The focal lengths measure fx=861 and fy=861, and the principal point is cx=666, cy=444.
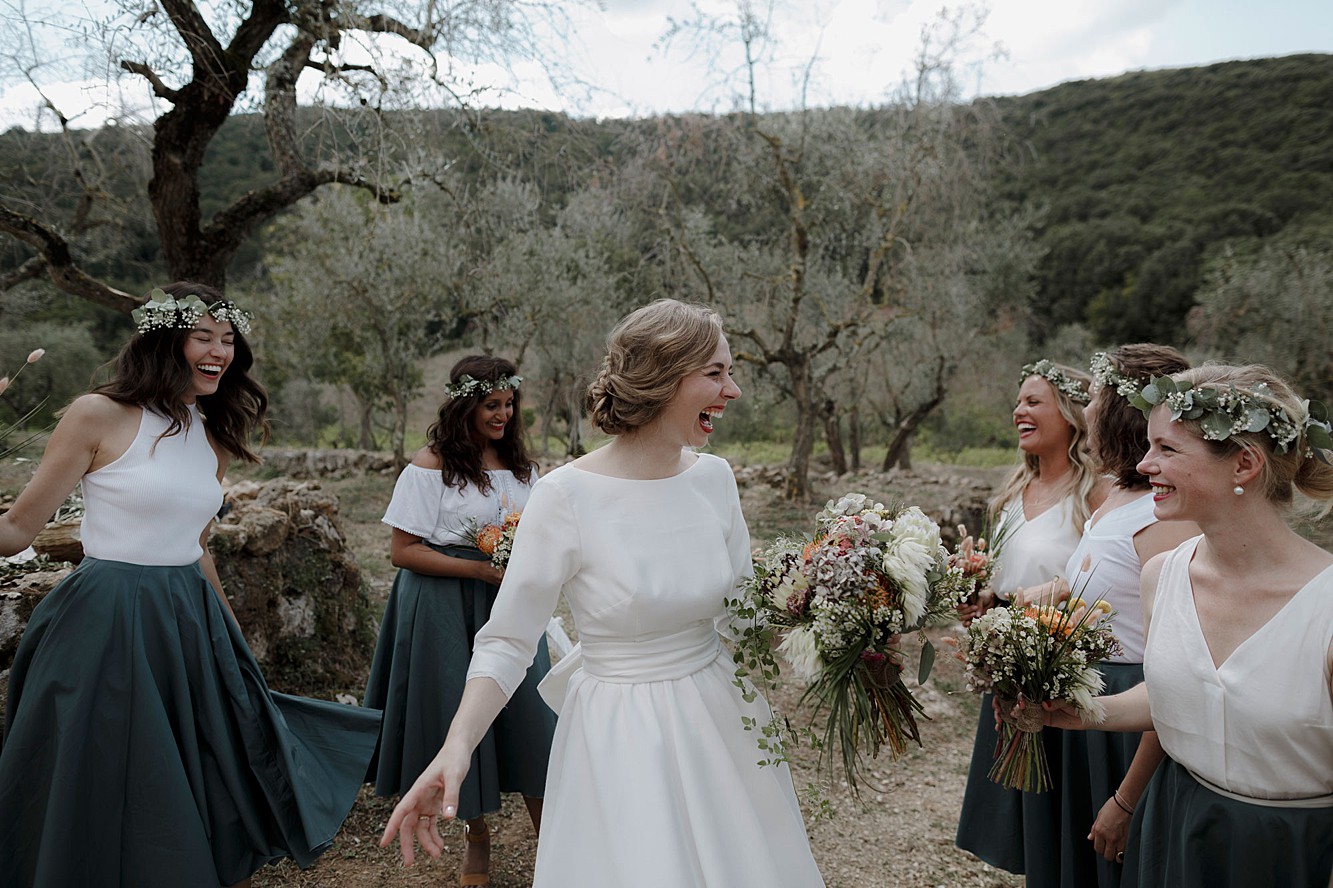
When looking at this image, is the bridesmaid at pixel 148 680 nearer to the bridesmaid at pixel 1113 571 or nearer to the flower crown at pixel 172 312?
the flower crown at pixel 172 312

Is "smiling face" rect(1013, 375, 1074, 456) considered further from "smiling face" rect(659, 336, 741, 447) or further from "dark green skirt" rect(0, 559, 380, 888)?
"dark green skirt" rect(0, 559, 380, 888)

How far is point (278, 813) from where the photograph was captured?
10.2 feet

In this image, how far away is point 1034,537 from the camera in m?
3.54

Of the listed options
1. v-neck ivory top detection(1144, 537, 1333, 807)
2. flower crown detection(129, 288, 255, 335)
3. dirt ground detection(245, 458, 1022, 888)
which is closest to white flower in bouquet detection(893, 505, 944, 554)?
v-neck ivory top detection(1144, 537, 1333, 807)

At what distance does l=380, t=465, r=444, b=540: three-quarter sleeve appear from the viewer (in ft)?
12.9

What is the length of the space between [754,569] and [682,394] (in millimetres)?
549

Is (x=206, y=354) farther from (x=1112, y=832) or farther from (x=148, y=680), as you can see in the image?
(x=1112, y=832)

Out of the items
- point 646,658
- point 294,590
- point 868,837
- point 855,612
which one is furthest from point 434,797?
point 294,590

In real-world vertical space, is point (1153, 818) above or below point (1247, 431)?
below

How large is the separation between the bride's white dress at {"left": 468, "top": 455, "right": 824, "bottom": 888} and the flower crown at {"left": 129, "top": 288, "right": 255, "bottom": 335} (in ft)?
5.81

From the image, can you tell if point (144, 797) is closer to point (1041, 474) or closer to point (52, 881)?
point (52, 881)

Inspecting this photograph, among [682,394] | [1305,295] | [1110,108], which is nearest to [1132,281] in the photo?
[1305,295]

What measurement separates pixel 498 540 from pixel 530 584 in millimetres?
1489

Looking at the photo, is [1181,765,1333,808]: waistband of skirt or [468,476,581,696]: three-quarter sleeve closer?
[1181,765,1333,808]: waistband of skirt
